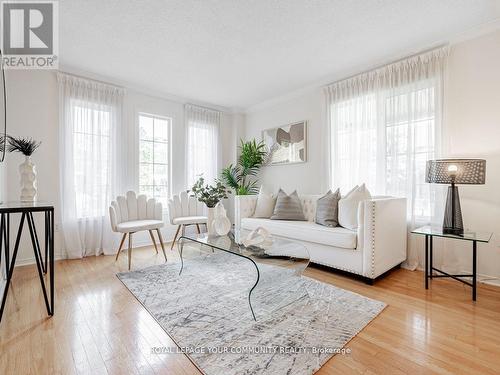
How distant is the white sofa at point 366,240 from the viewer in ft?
7.93

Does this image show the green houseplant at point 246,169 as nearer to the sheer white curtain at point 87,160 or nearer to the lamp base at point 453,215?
the sheer white curtain at point 87,160

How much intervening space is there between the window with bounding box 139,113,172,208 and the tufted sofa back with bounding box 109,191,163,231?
513mm

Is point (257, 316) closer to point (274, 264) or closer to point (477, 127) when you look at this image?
point (274, 264)

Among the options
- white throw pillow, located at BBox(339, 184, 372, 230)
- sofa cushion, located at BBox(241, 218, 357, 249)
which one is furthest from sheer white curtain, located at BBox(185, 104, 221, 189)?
white throw pillow, located at BBox(339, 184, 372, 230)

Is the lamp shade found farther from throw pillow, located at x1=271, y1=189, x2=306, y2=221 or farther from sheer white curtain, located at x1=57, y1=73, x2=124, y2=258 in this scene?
sheer white curtain, located at x1=57, y1=73, x2=124, y2=258

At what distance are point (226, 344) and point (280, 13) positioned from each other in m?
2.66

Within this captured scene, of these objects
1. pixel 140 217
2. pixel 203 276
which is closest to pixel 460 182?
pixel 203 276

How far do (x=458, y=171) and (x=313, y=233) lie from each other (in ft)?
4.81

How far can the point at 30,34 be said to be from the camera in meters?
2.52

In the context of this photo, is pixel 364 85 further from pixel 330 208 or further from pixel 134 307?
pixel 134 307

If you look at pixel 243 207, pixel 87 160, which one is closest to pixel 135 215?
pixel 87 160

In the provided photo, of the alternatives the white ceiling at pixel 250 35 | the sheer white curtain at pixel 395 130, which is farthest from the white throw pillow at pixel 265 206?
the white ceiling at pixel 250 35

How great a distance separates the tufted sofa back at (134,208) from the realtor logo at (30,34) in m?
1.88

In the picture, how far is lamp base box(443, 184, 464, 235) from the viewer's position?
2355 millimetres
